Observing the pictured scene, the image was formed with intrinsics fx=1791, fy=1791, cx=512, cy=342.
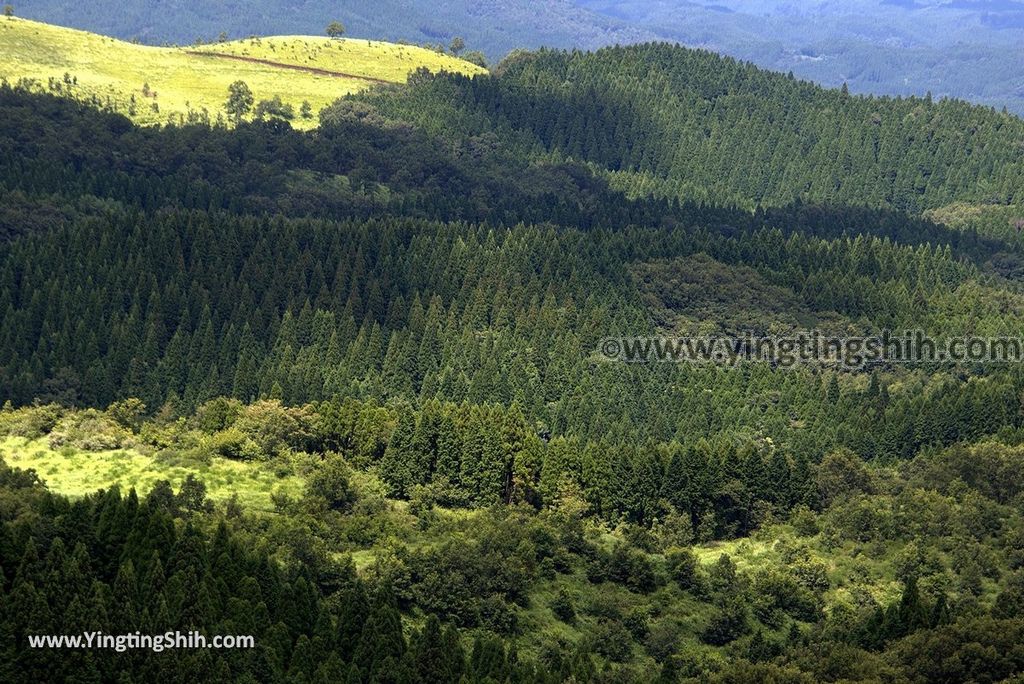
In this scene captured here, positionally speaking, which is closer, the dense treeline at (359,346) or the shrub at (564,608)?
the shrub at (564,608)

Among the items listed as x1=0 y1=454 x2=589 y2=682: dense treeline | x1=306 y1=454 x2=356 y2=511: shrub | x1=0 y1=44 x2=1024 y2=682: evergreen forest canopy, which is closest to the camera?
x1=0 y1=454 x2=589 y2=682: dense treeline

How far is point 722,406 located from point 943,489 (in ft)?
131

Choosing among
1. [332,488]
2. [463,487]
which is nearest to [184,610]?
[332,488]

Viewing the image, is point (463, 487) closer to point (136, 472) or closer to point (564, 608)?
point (564, 608)

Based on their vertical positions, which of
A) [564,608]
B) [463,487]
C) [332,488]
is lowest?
[564,608]

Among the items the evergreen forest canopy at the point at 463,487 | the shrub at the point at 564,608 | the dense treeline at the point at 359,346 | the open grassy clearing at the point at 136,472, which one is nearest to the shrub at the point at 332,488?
the evergreen forest canopy at the point at 463,487

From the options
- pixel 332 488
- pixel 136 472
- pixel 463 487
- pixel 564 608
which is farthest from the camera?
pixel 463 487

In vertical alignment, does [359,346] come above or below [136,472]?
below

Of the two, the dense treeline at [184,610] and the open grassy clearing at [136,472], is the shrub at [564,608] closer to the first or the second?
the dense treeline at [184,610]

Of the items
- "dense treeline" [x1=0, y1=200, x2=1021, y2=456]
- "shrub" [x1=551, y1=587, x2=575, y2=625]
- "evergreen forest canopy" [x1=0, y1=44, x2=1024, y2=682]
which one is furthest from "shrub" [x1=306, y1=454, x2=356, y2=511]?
"dense treeline" [x1=0, y1=200, x2=1021, y2=456]

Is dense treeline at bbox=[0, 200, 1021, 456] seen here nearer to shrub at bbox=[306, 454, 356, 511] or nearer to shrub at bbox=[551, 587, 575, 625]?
shrub at bbox=[306, 454, 356, 511]

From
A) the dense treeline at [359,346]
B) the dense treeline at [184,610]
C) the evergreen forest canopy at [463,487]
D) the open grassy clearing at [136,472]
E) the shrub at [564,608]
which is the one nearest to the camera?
the dense treeline at [184,610]

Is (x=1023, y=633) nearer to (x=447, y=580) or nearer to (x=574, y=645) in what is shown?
(x=574, y=645)

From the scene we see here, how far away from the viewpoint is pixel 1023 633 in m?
87.3
